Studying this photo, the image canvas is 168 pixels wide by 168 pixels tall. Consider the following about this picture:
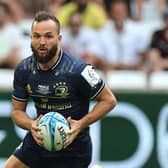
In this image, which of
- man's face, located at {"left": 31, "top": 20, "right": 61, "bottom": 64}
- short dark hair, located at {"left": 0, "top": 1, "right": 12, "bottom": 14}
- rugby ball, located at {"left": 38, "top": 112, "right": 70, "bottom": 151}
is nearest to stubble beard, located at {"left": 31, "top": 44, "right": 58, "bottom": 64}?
man's face, located at {"left": 31, "top": 20, "right": 61, "bottom": 64}

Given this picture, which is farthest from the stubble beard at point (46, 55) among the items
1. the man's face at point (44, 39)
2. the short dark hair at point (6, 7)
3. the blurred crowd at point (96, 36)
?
the short dark hair at point (6, 7)

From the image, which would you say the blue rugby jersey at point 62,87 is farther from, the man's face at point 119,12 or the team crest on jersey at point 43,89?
the man's face at point 119,12

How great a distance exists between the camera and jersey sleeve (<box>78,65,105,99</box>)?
6613 mm

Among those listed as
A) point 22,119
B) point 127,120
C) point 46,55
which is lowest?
point 127,120

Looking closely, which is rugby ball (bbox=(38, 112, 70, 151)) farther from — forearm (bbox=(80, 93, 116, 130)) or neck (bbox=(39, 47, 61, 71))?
neck (bbox=(39, 47, 61, 71))

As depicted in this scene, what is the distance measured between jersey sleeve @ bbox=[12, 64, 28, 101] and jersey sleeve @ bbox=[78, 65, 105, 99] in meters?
0.52

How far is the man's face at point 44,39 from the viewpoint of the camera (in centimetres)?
644

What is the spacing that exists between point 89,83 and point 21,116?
2.36ft

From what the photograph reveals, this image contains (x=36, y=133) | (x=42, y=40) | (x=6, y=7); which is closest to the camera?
(x=42, y=40)

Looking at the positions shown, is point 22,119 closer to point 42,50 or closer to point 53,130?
point 53,130

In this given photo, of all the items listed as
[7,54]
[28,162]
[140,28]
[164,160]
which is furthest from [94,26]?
[28,162]

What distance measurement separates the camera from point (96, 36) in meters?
11.4

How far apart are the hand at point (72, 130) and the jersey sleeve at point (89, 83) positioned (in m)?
0.27

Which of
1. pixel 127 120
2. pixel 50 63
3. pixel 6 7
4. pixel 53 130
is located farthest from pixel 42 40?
pixel 6 7
